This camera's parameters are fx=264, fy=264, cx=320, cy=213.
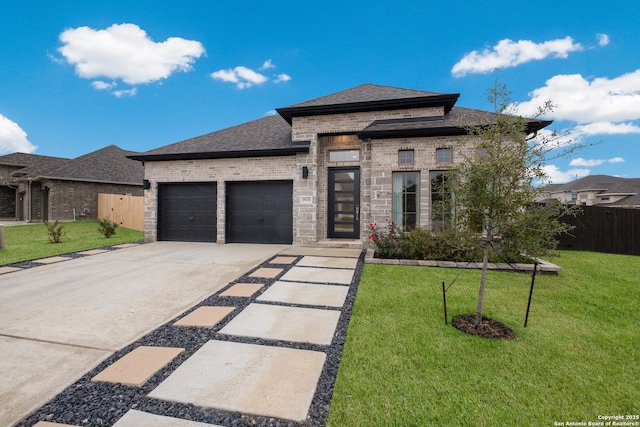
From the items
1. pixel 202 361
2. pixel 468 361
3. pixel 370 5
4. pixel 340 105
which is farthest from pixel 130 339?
pixel 370 5

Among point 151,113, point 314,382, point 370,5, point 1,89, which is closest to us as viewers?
point 314,382

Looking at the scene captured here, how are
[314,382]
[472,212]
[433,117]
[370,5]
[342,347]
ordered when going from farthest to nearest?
[370,5]
[433,117]
[472,212]
[342,347]
[314,382]

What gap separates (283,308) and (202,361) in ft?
4.72

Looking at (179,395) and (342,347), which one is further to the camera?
(342,347)

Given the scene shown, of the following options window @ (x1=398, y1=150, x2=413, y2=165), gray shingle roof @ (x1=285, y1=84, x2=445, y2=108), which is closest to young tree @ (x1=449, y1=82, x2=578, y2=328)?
window @ (x1=398, y1=150, x2=413, y2=165)

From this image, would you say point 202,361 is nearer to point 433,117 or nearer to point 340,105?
point 340,105

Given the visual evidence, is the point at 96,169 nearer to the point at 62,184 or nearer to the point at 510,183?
the point at 62,184

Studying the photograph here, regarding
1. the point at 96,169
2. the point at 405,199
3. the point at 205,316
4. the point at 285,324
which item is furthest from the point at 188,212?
the point at 96,169

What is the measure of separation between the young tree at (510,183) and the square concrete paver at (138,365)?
3499 millimetres

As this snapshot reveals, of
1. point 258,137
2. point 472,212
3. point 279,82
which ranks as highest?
point 279,82

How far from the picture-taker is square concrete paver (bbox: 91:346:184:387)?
7.40 ft

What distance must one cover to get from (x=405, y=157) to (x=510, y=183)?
17.0 ft

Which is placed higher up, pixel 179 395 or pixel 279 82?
pixel 279 82

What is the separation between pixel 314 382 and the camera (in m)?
2.22
